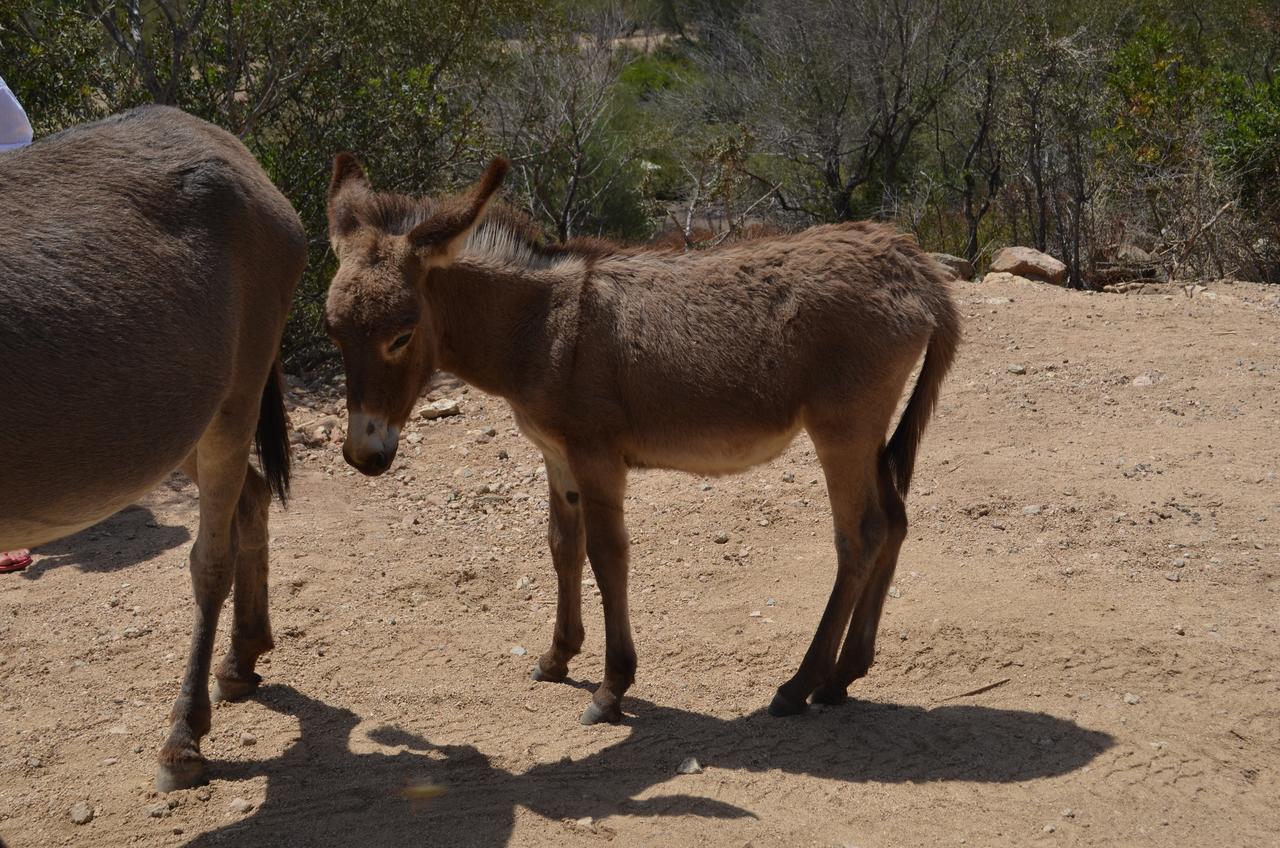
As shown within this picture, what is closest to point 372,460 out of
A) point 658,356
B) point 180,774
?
point 658,356

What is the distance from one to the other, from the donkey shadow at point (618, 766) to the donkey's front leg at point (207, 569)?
0.75ft

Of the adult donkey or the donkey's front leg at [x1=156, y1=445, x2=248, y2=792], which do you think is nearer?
the adult donkey

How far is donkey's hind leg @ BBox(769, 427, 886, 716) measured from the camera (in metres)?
4.84

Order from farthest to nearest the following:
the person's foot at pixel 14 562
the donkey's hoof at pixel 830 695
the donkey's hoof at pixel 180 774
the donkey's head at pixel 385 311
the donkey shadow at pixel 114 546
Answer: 1. the donkey shadow at pixel 114 546
2. the person's foot at pixel 14 562
3. the donkey's hoof at pixel 830 695
4. the donkey's head at pixel 385 311
5. the donkey's hoof at pixel 180 774

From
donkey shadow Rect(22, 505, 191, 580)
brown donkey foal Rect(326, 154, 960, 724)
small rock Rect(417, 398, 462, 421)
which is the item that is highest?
brown donkey foal Rect(326, 154, 960, 724)

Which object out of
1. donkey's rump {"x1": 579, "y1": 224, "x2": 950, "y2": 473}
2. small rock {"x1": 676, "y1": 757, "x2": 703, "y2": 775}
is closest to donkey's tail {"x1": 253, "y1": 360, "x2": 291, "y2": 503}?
donkey's rump {"x1": 579, "y1": 224, "x2": 950, "y2": 473}

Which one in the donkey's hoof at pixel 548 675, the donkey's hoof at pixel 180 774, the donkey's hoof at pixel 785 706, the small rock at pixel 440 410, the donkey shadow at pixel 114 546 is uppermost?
the small rock at pixel 440 410

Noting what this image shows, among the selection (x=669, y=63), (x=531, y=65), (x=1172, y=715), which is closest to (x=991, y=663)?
(x=1172, y=715)

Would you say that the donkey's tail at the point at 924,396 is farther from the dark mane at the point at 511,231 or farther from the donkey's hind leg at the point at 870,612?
the dark mane at the point at 511,231

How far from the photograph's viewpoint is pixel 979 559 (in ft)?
20.2

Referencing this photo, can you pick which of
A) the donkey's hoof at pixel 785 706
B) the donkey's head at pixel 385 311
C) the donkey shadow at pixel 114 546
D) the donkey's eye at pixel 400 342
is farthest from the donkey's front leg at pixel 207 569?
the donkey's hoof at pixel 785 706

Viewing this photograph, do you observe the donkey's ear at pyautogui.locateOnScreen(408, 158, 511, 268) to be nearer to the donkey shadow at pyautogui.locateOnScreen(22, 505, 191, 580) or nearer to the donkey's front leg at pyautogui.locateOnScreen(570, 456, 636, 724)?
the donkey's front leg at pyautogui.locateOnScreen(570, 456, 636, 724)

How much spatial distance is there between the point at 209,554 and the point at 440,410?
3954 mm

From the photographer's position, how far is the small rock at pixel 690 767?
445 centimetres
